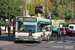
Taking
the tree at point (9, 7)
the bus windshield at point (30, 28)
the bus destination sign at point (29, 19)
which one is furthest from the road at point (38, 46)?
the tree at point (9, 7)

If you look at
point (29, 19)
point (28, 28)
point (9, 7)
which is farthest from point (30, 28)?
point (9, 7)

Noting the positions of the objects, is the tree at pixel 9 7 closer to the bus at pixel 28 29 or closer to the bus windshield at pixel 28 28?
the bus at pixel 28 29

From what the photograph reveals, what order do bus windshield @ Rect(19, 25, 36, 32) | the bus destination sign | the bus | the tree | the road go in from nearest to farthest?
the road → the bus → bus windshield @ Rect(19, 25, 36, 32) → the bus destination sign → the tree

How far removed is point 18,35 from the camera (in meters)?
22.6

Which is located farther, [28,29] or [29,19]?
[29,19]

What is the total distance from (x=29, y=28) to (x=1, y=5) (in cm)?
4574

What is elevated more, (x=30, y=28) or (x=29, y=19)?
(x=29, y=19)

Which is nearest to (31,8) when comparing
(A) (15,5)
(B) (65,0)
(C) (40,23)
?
(A) (15,5)

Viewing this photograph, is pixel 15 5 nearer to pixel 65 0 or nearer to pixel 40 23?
pixel 40 23

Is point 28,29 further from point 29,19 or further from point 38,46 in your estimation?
point 38,46

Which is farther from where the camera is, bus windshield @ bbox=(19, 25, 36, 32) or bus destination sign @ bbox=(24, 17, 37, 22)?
bus destination sign @ bbox=(24, 17, 37, 22)

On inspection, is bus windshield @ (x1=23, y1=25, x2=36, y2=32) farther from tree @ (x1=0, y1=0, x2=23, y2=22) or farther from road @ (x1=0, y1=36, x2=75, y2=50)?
tree @ (x1=0, y1=0, x2=23, y2=22)

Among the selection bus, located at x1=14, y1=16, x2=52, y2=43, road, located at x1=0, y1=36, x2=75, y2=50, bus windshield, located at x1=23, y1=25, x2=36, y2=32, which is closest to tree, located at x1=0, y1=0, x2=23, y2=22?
bus, located at x1=14, y1=16, x2=52, y2=43

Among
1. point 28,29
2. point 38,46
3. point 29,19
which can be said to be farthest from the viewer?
point 29,19
